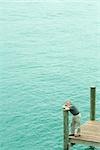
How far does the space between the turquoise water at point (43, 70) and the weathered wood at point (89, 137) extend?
3107mm

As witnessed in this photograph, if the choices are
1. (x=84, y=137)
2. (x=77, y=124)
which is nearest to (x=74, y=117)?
(x=77, y=124)

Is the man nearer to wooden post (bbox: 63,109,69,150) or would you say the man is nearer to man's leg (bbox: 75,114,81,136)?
man's leg (bbox: 75,114,81,136)

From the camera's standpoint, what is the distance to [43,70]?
143ft

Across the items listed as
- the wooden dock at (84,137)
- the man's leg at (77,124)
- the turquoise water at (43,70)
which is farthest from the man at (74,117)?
the turquoise water at (43,70)

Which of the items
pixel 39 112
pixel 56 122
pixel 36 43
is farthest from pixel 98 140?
pixel 36 43

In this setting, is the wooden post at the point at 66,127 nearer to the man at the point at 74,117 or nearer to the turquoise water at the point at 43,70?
the man at the point at 74,117

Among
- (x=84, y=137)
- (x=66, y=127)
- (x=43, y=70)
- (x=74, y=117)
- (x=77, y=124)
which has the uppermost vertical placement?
(x=43, y=70)

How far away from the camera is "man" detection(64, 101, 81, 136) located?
21328 millimetres

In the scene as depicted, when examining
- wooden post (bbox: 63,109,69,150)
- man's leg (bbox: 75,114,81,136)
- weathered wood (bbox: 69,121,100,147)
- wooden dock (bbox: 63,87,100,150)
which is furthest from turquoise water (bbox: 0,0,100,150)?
man's leg (bbox: 75,114,81,136)

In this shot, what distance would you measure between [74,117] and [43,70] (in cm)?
2215

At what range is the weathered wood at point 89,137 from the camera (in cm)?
2119

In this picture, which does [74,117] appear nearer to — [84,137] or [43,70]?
[84,137]

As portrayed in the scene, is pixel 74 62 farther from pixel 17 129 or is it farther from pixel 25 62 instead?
pixel 17 129

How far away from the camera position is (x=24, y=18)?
73.0 m
